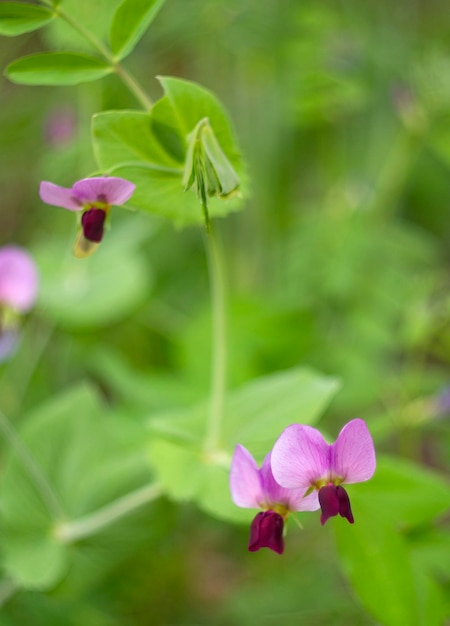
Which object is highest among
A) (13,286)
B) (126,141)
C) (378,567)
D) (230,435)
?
(126,141)

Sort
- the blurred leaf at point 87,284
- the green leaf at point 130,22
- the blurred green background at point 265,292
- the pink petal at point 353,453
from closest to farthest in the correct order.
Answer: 1. the pink petal at point 353,453
2. the green leaf at point 130,22
3. the blurred green background at point 265,292
4. the blurred leaf at point 87,284

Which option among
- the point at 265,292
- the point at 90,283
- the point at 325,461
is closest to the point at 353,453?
the point at 325,461

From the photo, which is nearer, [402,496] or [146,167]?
[146,167]

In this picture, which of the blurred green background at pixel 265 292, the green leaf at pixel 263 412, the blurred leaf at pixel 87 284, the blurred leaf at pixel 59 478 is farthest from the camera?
the blurred leaf at pixel 87 284

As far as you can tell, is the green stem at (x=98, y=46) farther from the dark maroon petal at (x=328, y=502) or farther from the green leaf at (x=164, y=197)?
the dark maroon petal at (x=328, y=502)

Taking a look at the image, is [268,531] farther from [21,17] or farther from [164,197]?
[21,17]

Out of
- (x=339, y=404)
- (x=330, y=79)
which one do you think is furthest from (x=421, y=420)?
(x=330, y=79)

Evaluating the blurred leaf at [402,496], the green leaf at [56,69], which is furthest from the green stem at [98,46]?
the blurred leaf at [402,496]

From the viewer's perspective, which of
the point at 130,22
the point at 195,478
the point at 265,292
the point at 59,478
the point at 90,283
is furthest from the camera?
the point at 265,292
